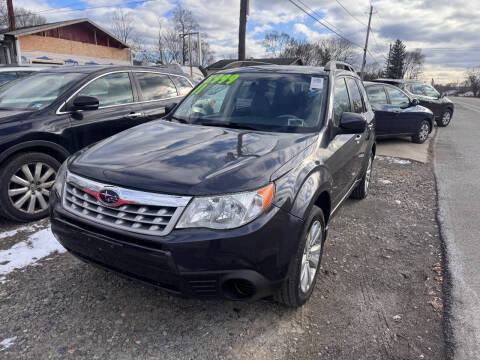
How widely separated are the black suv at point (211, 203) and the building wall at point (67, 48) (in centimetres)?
2365

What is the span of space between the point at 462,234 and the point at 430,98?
10.9 m

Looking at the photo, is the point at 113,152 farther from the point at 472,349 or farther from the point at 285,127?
the point at 472,349

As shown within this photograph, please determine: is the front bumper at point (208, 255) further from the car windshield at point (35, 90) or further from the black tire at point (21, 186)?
the car windshield at point (35, 90)

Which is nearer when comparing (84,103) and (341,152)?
(341,152)

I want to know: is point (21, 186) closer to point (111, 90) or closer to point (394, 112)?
point (111, 90)

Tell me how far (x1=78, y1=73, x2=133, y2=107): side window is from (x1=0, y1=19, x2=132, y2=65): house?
19.9 m

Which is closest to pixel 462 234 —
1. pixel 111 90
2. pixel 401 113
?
pixel 111 90

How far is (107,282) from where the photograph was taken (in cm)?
288

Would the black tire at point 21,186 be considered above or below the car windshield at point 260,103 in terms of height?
below

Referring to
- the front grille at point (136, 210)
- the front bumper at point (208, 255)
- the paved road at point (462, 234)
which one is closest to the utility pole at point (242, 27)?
the paved road at point (462, 234)

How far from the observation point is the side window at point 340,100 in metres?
3.27

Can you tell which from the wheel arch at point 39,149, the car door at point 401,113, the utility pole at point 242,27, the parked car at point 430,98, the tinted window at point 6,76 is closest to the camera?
the wheel arch at point 39,149

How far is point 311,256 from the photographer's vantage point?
2670 mm

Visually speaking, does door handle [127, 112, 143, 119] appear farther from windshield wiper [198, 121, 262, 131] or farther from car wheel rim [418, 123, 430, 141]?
car wheel rim [418, 123, 430, 141]
